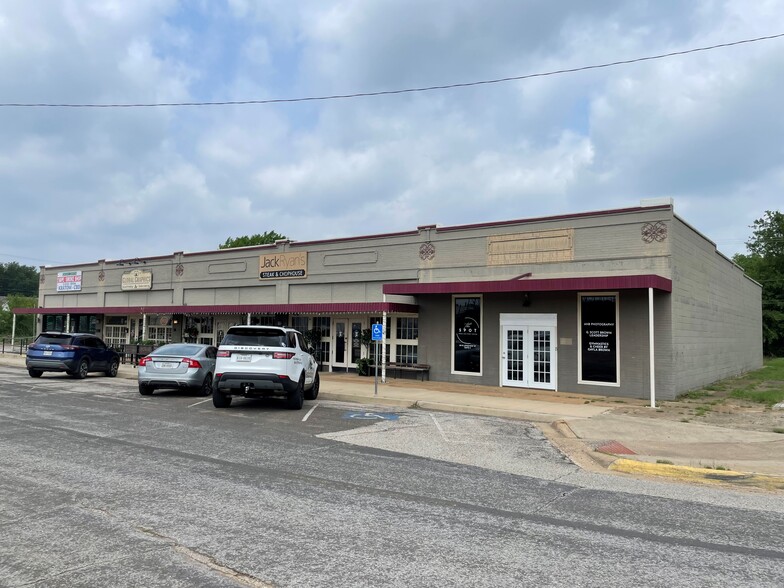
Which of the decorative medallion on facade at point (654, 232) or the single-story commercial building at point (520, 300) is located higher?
the decorative medallion on facade at point (654, 232)

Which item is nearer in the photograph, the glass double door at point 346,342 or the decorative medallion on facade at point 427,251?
the decorative medallion on facade at point 427,251

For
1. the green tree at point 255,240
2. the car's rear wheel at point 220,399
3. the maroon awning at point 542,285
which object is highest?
the green tree at point 255,240

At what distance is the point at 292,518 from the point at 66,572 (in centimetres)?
189

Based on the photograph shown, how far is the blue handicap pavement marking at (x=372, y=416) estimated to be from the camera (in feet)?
40.6

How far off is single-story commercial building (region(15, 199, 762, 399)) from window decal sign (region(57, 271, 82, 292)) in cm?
1035

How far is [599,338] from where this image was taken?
17.0m

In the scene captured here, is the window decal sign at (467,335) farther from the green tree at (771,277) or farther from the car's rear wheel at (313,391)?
the green tree at (771,277)

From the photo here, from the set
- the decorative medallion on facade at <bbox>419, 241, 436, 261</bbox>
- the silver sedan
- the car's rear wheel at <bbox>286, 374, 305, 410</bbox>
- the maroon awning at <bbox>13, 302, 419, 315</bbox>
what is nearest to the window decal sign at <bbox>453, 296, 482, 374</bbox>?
the maroon awning at <bbox>13, 302, 419, 315</bbox>

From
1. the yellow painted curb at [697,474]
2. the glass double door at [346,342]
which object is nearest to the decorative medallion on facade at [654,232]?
the yellow painted curb at [697,474]

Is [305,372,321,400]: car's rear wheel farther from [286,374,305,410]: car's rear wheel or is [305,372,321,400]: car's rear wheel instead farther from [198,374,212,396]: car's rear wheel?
[198,374,212,396]: car's rear wheel

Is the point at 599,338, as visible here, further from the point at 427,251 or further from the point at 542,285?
the point at 427,251

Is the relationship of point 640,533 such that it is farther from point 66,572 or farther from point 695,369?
point 695,369

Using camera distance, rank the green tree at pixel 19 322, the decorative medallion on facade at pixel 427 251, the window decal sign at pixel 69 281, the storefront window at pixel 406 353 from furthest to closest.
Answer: the green tree at pixel 19 322, the window decal sign at pixel 69 281, the storefront window at pixel 406 353, the decorative medallion on facade at pixel 427 251

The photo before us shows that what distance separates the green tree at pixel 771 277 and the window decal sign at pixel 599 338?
138ft
